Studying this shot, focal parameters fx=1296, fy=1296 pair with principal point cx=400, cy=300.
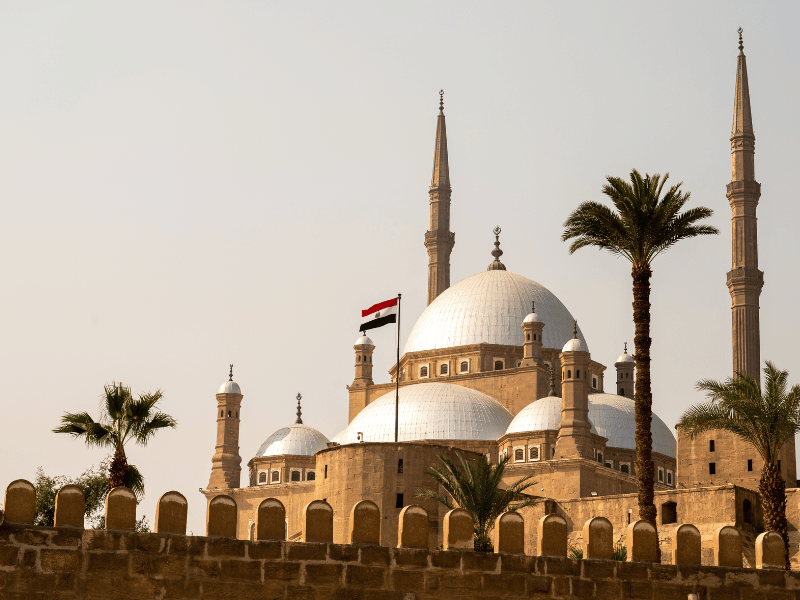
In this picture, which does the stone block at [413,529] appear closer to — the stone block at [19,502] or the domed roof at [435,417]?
the stone block at [19,502]

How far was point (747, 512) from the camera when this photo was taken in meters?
34.7

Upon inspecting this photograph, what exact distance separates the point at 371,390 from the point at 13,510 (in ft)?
148

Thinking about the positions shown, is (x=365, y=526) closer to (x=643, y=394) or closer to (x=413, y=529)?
(x=413, y=529)

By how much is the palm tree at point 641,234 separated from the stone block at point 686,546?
8647 millimetres

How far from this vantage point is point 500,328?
182 ft

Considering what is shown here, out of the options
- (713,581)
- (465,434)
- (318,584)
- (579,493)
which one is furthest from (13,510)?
(465,434)

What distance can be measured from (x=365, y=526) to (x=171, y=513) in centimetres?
A: 182

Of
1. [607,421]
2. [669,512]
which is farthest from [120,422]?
[607,421]

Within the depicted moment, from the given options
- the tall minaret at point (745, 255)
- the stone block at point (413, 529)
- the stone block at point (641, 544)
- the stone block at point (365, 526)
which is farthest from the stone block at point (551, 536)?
the tall minaret at point (745, 255)

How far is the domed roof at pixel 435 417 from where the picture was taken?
1913 inches

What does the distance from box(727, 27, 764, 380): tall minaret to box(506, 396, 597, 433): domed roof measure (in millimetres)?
6539

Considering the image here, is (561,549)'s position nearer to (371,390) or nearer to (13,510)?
(13,510)

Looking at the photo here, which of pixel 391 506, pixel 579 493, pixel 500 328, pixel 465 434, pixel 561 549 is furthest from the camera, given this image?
pixel 500 328

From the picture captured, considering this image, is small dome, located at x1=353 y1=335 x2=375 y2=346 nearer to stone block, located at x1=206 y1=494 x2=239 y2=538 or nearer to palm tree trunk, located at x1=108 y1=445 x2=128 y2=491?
palm tree trunk, located at x1=108 y1=445 x2=128 y2=491
